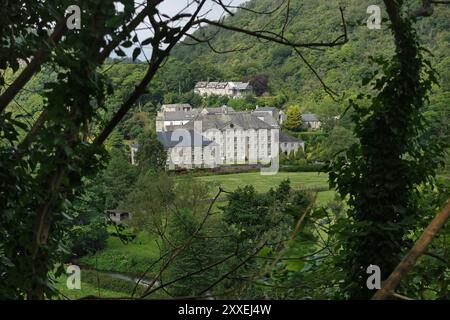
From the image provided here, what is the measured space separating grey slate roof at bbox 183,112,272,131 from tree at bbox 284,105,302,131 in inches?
41.5

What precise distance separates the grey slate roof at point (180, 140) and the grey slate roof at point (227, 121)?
0.54 m

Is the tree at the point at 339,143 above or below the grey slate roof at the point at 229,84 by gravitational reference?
below

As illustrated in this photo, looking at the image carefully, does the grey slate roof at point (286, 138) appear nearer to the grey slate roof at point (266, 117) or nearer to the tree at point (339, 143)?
the grey slate roof at point (266, 117)

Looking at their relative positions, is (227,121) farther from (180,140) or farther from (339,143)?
(339,143)

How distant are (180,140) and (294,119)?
6403 mm

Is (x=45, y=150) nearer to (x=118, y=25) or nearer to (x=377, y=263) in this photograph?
(x=118, y=25)

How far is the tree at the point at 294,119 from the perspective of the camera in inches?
1201

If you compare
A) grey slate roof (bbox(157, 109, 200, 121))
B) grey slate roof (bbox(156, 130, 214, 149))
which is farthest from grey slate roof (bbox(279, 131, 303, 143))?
grey slate roof (bbox(157, 109, 200, 121))

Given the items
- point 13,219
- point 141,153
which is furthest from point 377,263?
point 141,153

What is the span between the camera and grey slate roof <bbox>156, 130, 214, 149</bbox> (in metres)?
27.0

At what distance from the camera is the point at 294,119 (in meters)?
30.5

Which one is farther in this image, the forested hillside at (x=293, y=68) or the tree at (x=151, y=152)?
the forested hillside at (x=293, y=68)

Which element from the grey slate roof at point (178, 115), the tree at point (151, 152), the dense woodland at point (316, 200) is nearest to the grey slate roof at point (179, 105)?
the grey slate roof at point (178, 115)
